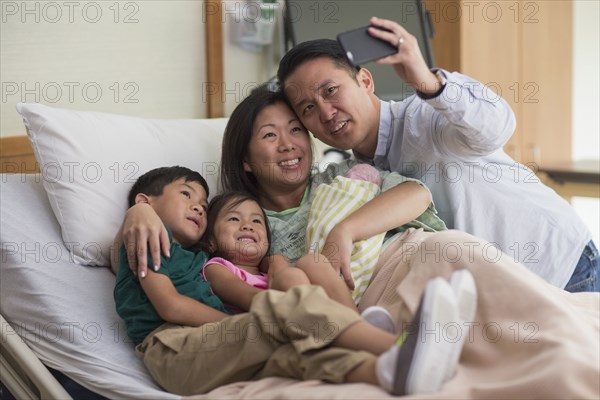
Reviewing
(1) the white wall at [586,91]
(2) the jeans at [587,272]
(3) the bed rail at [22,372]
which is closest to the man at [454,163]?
(2) the jeans at [587,272]

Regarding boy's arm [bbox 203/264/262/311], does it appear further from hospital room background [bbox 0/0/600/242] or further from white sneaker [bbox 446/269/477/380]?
hospital room background [bbox 0/0/600/242]

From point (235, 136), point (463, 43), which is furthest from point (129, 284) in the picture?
point (463, 43)

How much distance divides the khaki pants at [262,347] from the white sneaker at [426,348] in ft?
0.25

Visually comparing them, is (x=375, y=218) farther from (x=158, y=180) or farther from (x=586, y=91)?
(x=586, y=91)

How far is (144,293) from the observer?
5.01ft

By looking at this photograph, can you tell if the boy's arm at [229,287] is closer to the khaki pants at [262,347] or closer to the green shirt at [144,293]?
the green shirt at [144,293]

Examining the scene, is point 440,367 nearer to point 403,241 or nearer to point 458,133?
point 403,241

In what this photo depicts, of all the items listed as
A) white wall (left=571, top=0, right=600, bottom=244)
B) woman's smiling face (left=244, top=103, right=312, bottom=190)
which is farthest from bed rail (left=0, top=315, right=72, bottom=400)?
white wall (left=571, top=0, right=600, bottom=244)

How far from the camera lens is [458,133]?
168cm

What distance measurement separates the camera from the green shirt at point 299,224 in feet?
5.66

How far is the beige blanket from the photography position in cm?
116

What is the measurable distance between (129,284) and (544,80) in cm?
295

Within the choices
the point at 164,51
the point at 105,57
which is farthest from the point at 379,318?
the point at 164,51

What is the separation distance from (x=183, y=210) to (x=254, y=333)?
439 millimetres
